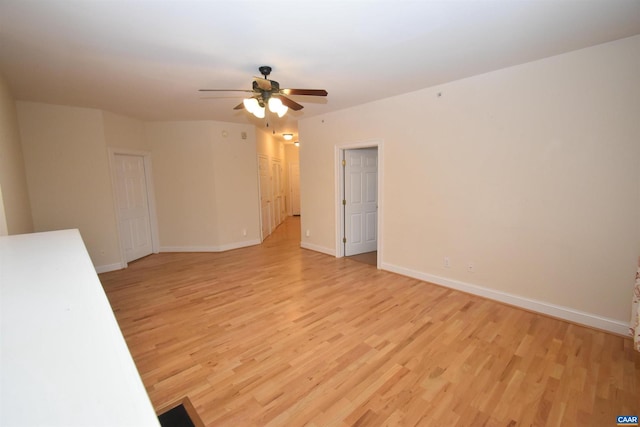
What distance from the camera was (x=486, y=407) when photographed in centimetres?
186

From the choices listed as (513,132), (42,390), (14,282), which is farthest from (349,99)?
(42,390)

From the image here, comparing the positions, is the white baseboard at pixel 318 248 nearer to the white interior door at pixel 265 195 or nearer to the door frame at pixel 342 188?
the door frame at pixel 342 188

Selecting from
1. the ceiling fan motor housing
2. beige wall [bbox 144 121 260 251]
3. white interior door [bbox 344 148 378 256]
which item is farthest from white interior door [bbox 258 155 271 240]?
the ceiling fan motor housing

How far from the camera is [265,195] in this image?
6.97 meters

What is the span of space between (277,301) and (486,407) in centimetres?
229

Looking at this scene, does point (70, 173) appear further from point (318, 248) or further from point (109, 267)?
point (318, 248)

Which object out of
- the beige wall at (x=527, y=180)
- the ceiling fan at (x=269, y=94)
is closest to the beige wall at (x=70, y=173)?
the ceiling fan at (x=269, y=94)

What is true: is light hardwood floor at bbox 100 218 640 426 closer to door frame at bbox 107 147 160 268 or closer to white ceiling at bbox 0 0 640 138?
door frame at bbox 107 147 160 268

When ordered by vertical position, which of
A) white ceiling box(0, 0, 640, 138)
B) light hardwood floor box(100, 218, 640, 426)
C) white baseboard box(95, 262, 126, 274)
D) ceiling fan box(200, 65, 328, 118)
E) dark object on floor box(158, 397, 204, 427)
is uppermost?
white ceiling box(0, 0, 640, 138)

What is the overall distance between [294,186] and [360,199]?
5.59m

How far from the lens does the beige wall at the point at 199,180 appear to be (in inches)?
218

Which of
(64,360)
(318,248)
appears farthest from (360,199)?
(64,360)

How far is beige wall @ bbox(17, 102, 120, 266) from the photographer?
408 centimetres

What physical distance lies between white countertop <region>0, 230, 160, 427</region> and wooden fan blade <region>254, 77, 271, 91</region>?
2003 millimetres
